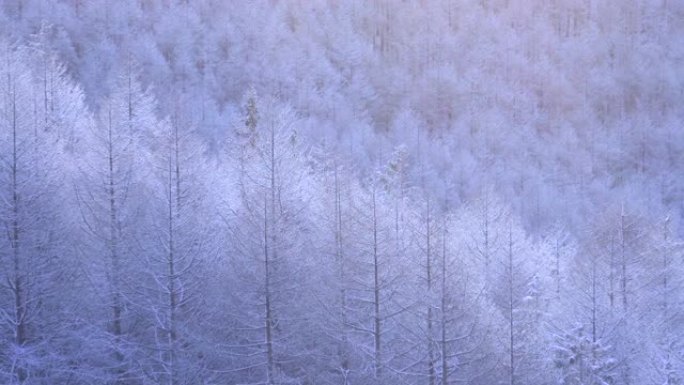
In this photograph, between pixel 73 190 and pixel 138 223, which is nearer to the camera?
pixel 138 223

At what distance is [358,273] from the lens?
64.6 feet

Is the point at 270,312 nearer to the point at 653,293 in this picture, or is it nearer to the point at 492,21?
the point at 653,293

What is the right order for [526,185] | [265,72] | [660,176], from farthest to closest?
[265,72] < [660,176] < [526,185]

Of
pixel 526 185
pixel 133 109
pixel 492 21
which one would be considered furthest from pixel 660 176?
pixel 133 109

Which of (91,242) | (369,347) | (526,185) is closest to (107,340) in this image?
(91,242)

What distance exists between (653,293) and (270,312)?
21.0m

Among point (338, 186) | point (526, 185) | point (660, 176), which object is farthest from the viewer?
point (660, 176)

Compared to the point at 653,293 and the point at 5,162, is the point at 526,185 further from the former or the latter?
the point at 5,162

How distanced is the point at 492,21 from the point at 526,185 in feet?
189

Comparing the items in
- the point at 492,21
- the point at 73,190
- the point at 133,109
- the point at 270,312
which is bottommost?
the point at 270,312

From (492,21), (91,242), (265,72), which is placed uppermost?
(492,21)

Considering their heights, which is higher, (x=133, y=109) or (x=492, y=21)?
(x=492, y=21)

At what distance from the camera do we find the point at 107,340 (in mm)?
17500

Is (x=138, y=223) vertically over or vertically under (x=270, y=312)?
over
